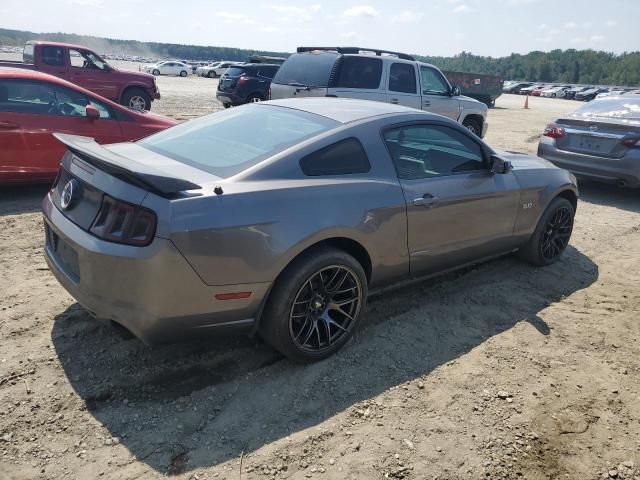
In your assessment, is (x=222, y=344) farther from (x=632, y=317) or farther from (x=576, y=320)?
(x=632, y=317)

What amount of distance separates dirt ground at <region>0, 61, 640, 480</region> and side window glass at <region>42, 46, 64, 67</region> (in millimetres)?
10932

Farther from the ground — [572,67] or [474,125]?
[572,67]

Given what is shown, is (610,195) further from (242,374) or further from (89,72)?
(89,72)

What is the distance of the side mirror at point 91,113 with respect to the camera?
6281 mm

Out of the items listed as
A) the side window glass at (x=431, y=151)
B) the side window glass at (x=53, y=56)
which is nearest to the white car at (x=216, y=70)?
the side window glass at (x=53, y=56)

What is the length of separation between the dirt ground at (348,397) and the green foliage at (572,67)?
4982 inches

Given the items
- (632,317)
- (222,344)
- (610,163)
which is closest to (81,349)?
(222,344)

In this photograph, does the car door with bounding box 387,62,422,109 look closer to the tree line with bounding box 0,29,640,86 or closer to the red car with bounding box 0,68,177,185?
the red car with bounding box 0,68,177,185

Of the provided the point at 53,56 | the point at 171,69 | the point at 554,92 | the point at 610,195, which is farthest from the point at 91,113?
the point at 554,92

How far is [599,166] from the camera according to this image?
7.68 meters

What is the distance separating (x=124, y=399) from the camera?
9.36ft

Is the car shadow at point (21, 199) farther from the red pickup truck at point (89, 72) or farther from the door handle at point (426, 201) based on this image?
the red pickup truck at point (89, 72)

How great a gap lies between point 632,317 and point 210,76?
159 feet

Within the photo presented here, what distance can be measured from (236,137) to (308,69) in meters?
6.36
